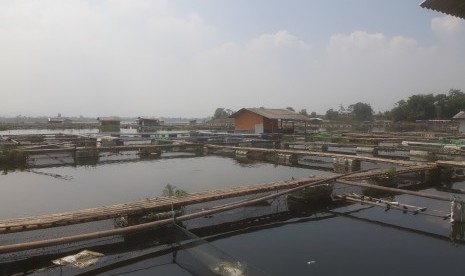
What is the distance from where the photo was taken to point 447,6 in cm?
447

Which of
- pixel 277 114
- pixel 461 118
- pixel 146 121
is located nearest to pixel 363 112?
pixel 461 118

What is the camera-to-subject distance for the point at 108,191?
15445 mm

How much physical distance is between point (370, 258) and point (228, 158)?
18.7 meters

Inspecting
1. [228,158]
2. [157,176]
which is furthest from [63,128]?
[157,176]

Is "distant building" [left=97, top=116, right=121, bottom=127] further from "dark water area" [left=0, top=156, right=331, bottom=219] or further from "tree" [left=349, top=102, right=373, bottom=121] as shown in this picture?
"tree" [left=349, top=102, right=373, bottom=121]

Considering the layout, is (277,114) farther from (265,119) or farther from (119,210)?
(119,210)

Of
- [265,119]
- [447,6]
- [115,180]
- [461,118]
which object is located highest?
[447,6]

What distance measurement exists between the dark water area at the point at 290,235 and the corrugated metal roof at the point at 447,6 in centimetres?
464

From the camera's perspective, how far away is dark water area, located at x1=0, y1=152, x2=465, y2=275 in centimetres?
810

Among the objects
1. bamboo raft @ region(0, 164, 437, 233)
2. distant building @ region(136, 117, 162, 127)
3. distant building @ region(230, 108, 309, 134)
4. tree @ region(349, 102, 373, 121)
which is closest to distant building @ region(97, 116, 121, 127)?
distant building @ region(136, 117, 162, 127)

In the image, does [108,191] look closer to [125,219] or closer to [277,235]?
[125,219]

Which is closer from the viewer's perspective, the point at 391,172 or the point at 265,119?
the point at 391,172

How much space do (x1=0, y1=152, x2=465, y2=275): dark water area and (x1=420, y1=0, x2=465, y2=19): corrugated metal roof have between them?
15.2 feet

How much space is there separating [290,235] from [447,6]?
7.22 meters
